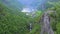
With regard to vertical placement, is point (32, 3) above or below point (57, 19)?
above

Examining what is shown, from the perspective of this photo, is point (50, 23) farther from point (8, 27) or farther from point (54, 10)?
point (8, 27)

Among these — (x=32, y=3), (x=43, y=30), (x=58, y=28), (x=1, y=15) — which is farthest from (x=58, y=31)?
(x=32, y=3)

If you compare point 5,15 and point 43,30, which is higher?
point 5,15

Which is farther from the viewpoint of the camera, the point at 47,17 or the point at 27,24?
the point at 27,24

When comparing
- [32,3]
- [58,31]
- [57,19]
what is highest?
[32,3]

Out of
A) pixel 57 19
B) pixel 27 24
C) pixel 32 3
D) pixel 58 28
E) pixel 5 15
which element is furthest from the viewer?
pixel 32 3

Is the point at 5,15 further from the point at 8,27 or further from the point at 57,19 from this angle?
the point at 57,19

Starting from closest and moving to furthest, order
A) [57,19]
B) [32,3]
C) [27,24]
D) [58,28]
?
1. [58,28]
2. [57,19]
3. [27,24]
4. [32,3]

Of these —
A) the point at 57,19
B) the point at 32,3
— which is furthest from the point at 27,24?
the point at 32,3

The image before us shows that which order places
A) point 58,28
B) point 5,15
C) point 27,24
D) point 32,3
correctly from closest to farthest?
point 58,28 → point 5,15 → point 27,24 → point 32,3
